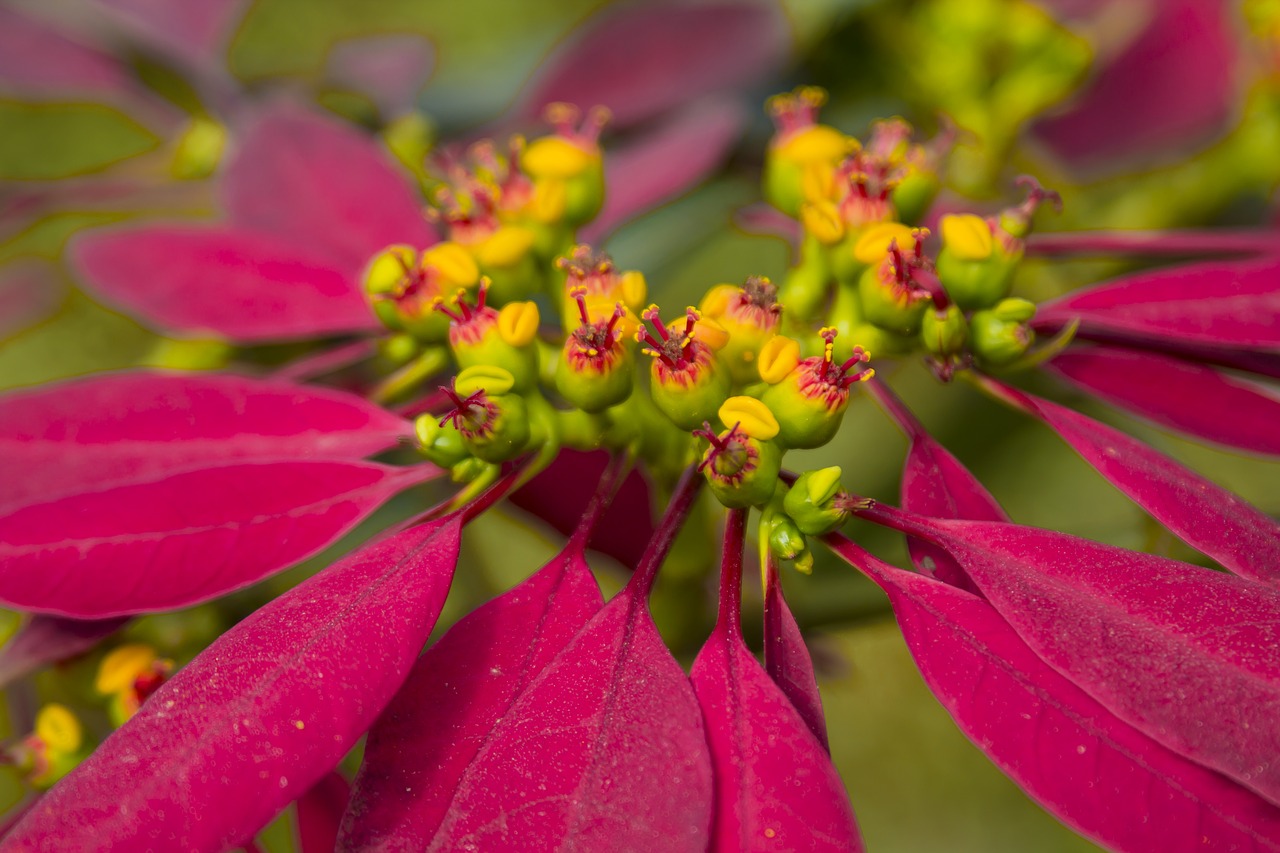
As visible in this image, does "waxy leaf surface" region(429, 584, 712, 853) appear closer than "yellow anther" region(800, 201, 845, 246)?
Yes

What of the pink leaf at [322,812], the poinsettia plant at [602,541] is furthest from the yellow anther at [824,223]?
the pink leaf at [322,812]

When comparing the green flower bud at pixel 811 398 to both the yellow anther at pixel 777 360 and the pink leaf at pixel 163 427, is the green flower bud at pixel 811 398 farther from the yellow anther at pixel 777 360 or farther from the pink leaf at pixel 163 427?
the pink leaf at pixel 163 427

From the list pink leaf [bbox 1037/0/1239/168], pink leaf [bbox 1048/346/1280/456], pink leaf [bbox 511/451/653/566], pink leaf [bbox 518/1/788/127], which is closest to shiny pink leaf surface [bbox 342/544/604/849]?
pink leaf [bbox 511/451/653/566]

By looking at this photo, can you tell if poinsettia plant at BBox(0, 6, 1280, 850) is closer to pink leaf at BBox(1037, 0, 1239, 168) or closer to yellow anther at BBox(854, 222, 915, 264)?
yellow anther at BBox(854, 222, 915, 264)

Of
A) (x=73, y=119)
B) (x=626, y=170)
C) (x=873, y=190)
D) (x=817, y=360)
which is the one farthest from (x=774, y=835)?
(x=73, y=119)

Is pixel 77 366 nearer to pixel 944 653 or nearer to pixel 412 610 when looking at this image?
pixel 412 610
